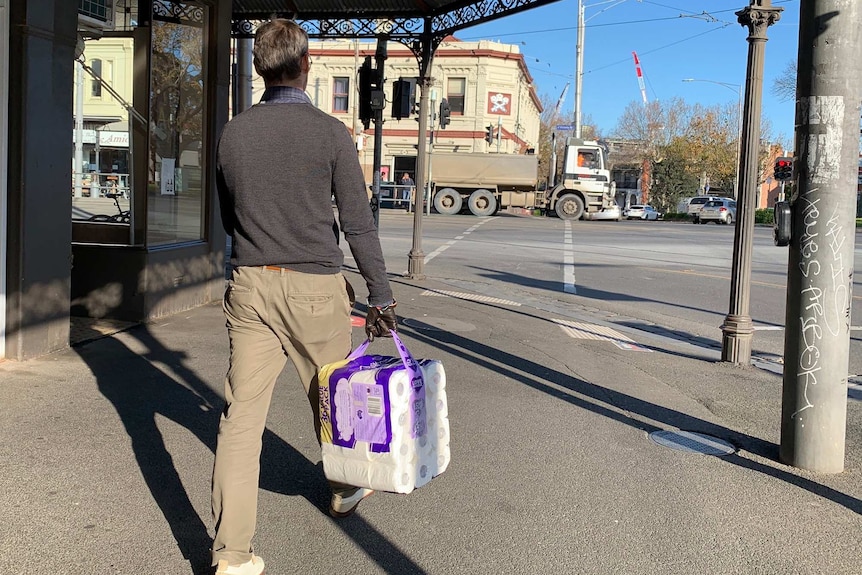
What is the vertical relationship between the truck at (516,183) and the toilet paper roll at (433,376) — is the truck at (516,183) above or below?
above

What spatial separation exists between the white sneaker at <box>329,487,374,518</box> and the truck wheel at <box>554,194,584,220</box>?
34281 millimetres

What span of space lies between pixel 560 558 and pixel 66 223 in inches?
189

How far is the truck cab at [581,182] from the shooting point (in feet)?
121

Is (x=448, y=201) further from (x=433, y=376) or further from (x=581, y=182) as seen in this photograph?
(x=433, y=376)

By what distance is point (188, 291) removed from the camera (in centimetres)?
Result: 882

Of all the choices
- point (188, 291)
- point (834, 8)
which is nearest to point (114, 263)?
point (188, 291)

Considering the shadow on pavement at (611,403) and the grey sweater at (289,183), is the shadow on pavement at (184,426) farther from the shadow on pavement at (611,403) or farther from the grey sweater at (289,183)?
the shadow on pavement at (611,403)

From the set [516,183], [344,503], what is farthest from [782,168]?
[344,503]

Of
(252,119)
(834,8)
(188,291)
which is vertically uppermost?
(834,8)

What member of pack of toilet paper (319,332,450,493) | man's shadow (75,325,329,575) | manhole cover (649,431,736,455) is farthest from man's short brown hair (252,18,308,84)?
manhole cover (649,431,736,455)

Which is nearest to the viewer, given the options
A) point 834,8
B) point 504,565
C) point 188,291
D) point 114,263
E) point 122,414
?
point 504,565

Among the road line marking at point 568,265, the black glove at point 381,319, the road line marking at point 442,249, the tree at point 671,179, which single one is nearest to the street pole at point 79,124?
the black glove at point 381,319

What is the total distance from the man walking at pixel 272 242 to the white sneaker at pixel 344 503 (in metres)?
0.64

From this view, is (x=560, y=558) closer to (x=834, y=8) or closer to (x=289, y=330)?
(x=289, y=330)
